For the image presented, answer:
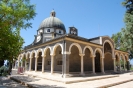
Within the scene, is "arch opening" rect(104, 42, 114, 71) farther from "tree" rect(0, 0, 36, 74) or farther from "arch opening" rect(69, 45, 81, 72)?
"tree" rect(0, 0, 36, 74)

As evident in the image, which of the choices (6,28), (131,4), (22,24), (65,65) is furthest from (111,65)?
(6,28)

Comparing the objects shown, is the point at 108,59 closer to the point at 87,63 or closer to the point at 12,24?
the point at 87,63

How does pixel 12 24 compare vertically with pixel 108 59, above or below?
above

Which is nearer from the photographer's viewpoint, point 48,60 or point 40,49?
point 40,49

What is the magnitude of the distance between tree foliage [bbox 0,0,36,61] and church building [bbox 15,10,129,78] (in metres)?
1.37

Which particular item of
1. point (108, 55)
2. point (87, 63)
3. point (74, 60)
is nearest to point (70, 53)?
point (74, 60)

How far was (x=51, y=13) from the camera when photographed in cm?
3319

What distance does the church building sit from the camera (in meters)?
15.1

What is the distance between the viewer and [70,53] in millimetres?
14945

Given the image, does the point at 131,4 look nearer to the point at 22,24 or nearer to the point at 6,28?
the point at 22,24

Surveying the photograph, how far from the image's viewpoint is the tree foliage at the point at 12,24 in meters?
7.94

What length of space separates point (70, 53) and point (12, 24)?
314 inches

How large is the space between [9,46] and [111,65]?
2230 cm

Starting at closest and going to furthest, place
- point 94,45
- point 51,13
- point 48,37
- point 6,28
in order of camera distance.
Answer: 1. point 6,28
2. point 94,45
3. point 48,37
4. point 51,13
